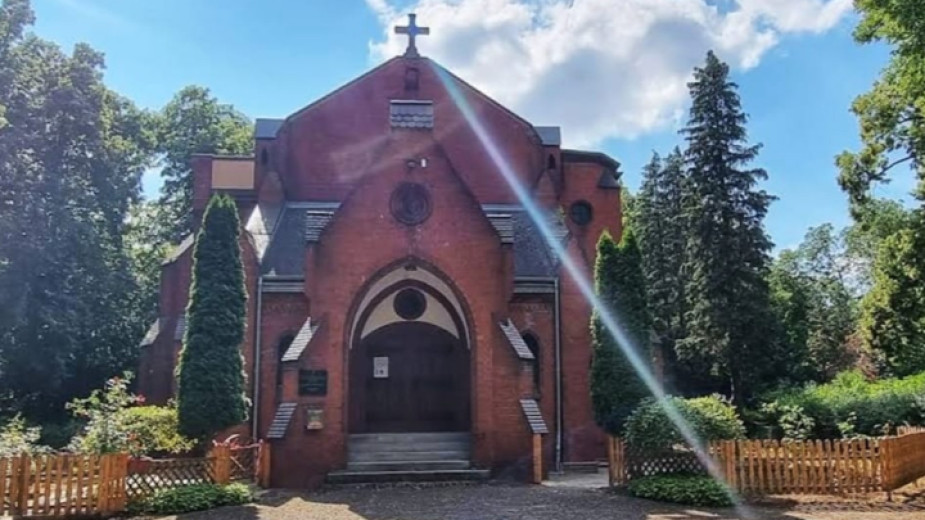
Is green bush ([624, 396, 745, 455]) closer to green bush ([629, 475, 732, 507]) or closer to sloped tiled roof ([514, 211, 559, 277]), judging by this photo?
green bush ([629, 475, 732, 507])

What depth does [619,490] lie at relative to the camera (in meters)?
15.9

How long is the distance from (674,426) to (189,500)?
946cm

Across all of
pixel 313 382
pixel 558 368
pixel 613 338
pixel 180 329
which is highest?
pixel 180 329

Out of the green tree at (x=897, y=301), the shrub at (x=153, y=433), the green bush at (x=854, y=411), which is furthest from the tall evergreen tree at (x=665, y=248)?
the shrub at (x=153, y=433)

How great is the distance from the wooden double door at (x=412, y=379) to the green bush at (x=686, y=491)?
23.0 ft

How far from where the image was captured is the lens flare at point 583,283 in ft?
50.1

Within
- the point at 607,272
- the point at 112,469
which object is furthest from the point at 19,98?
the point at 607,272

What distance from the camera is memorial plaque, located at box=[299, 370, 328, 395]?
17.8 m

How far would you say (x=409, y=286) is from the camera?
2075 cm

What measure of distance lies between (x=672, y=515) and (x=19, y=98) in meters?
27.8

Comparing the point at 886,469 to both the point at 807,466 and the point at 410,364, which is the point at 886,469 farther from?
the point at 410,364

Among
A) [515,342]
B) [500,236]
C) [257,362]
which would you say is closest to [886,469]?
[515,342]

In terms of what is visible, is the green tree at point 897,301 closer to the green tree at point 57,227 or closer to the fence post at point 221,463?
the fence post at point 221,463

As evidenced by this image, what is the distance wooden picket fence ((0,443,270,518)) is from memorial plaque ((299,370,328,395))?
3.98m
